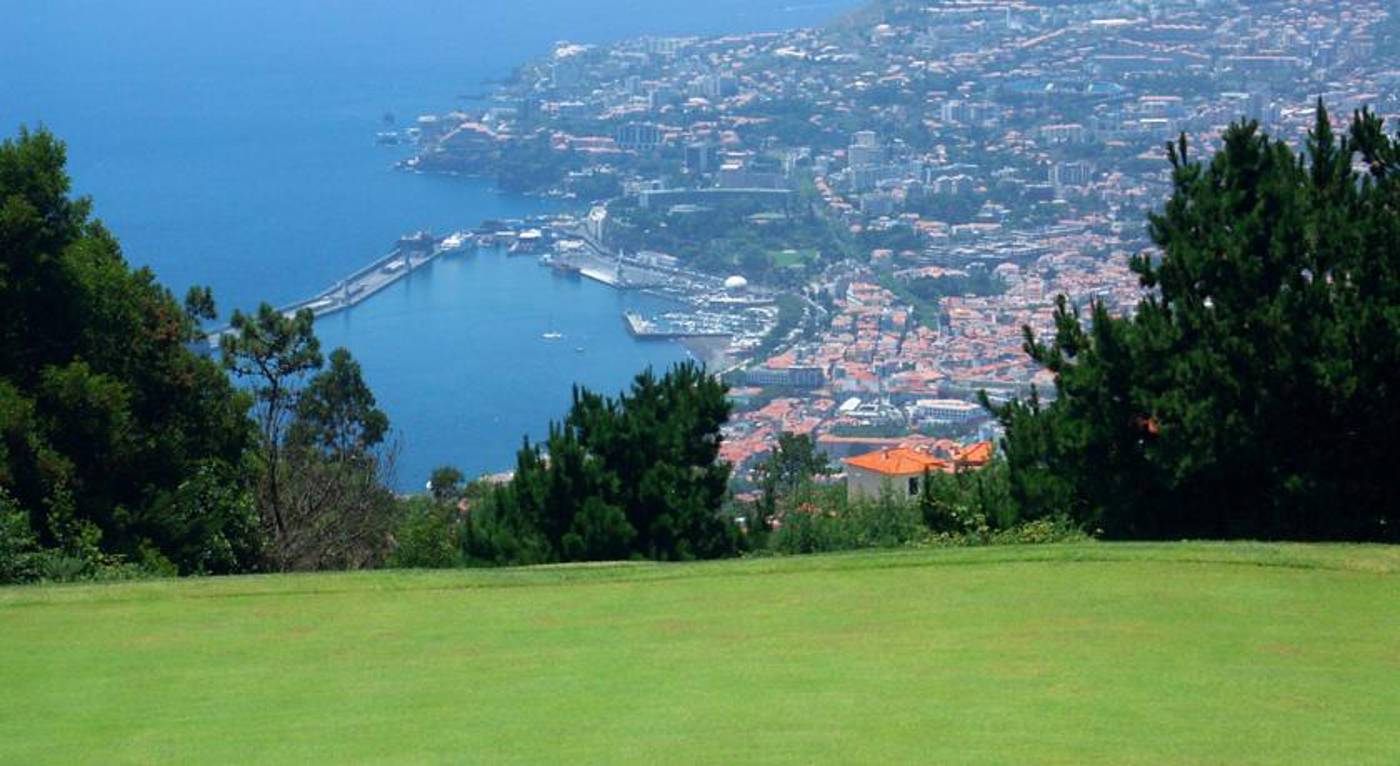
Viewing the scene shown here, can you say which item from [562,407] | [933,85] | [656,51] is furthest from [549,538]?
[656,51]

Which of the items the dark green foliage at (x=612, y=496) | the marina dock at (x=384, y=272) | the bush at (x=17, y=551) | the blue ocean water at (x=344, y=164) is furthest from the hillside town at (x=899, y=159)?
the bush at (x=17, y=551)

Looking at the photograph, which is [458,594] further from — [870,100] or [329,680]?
[870,100]

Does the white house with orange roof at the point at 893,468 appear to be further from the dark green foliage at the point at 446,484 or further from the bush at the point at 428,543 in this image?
the dark green foliage at the point at 446,484

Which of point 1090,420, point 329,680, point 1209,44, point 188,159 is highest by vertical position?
point 1209,44

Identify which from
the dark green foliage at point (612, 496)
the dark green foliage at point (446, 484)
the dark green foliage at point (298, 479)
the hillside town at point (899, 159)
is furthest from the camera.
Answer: the hillside town at point (899, 159)

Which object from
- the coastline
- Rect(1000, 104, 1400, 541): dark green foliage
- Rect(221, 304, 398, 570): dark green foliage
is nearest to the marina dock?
the coastline

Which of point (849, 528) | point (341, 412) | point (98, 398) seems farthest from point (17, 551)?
point (341, 412)
